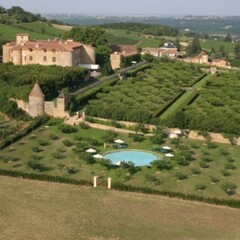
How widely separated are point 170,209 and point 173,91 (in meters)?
39.3

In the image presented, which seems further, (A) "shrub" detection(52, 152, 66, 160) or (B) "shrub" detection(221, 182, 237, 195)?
(A) "shrub" detection(52, 152, 66, 160)

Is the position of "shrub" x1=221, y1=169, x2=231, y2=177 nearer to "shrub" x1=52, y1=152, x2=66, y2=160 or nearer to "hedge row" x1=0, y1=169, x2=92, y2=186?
"hedge row" x1=0, y1=169, x2=92, y2=186

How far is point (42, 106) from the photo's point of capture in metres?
54.5

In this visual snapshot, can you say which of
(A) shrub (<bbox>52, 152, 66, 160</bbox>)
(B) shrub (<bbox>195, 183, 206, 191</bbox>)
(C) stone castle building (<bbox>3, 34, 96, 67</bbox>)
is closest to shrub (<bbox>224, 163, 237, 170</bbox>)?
(B) shrub (<bbox>195, 183, 206, 191</bbox>)

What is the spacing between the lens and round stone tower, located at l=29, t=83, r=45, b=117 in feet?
178

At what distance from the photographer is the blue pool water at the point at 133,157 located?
41.3 meters

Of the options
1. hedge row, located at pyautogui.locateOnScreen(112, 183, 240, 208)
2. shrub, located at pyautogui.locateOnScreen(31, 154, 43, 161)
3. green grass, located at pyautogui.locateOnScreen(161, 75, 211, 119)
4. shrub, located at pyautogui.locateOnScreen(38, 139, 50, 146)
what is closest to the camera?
hedge row, located at pyautogui.locateOnScreen(112, 183, 240, 208)

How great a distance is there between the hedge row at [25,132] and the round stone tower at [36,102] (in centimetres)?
186

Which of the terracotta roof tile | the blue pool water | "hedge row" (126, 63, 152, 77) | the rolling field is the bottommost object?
the rolling field

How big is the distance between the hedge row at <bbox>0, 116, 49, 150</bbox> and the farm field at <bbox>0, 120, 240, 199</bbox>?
0.53m

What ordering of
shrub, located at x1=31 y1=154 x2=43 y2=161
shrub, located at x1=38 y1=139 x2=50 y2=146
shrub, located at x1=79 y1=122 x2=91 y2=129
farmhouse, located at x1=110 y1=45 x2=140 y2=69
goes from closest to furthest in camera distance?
shrub, located at x1=31 y1=154 x2=43 y2=161 → shrub, located at x1=38 y1=139 x2=50 y2=146 → shrub, located at x1=79 y1=122 x2=91 y2=129 → farmhouse, located at x1=110 y1=45 x2=140 y2=69

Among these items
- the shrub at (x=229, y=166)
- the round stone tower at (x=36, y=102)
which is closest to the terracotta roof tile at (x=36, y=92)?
the round stone tower at (x=36, y=102)

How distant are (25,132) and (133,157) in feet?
36.6

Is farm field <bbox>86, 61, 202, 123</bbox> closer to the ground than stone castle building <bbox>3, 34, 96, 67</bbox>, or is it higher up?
closer to the ground
